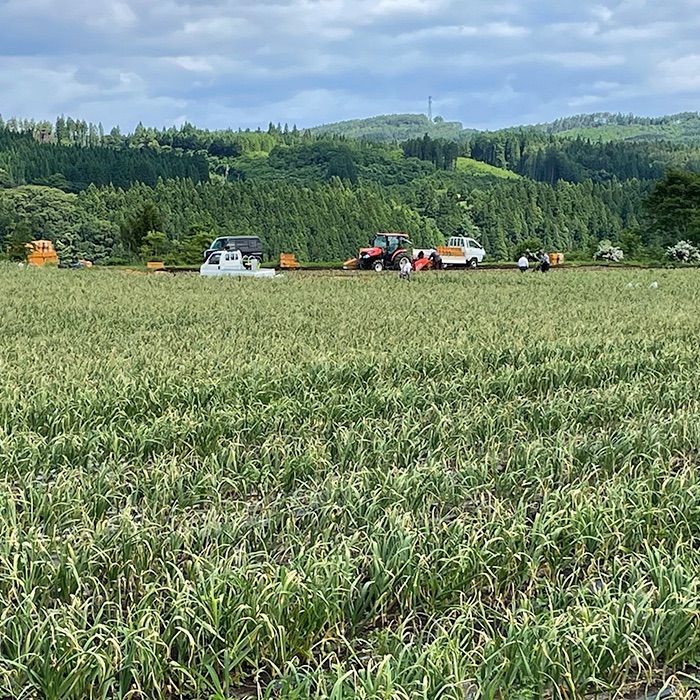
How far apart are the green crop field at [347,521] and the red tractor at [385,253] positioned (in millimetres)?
23831

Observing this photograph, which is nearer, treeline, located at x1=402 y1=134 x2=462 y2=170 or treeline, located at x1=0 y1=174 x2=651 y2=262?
treeline, located at x1=0 y1=174 x2=651 y2=262

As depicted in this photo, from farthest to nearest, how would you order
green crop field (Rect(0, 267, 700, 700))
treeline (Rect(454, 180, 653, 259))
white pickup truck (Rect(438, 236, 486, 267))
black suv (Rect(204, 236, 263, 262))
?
treeline (Rect(454, 180, 653, 259))
white pickup truck (Rect(438, 236, 486, 267))
black suv (Rect(204, 236, 263, 262))
green crop field (Rect(0, 267, 700, 700))

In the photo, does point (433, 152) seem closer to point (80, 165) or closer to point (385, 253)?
point (80, 165)

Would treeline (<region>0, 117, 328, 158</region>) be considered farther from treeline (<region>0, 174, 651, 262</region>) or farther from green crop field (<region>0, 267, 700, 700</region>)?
green crop field (<region>0, 267, 700, 700</region>)

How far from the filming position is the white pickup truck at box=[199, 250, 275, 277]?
30.3 metres

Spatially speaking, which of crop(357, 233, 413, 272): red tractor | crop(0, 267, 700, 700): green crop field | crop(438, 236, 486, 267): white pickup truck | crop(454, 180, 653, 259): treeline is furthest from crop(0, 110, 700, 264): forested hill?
crop(0, 267, 700, 700): green crop field

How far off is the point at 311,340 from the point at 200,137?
170 meters

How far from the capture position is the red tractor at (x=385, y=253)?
34.0 metres

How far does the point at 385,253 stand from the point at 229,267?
668 centimetres

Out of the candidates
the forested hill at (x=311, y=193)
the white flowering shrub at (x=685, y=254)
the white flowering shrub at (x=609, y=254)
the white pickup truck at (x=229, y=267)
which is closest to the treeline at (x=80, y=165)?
the forested hill at (x=311, y=193)

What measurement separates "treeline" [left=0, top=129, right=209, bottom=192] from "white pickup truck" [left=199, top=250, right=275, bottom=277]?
3307 inches

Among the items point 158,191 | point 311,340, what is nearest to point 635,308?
point 311,340

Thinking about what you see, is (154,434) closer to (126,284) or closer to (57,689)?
(57,689)

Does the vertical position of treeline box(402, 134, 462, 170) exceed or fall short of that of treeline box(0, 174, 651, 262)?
it exceeds it
